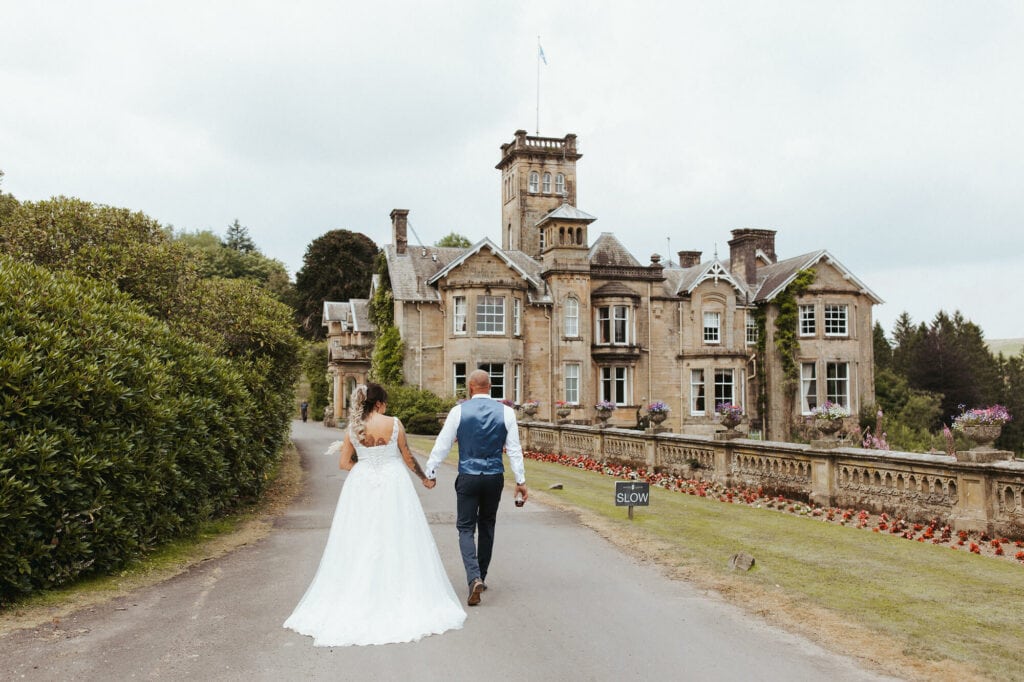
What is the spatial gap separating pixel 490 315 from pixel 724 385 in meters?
13.3

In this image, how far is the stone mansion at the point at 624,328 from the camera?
4106 centimetres

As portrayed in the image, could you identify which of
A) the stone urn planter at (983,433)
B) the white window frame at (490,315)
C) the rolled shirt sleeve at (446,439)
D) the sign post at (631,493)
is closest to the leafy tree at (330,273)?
the white window frame at (490,315)

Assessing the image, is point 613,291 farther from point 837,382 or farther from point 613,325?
point 837,382

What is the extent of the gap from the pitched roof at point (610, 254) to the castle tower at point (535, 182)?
18.9 feet

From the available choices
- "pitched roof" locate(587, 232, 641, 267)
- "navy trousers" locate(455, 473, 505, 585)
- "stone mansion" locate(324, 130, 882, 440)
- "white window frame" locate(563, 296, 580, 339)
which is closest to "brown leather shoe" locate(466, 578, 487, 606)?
"navy trousers" locate(455, 473, 505, 585)

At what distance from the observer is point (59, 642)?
6.50 m

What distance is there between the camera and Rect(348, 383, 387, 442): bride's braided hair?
298 inches

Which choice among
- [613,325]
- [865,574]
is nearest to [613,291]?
[613,325]

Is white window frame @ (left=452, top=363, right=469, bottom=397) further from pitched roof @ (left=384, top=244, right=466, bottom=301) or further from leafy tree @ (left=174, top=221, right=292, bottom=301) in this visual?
leafy tree @ (left=174, top=221, right=292, bottom=301)

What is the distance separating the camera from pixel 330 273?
68.1 metres

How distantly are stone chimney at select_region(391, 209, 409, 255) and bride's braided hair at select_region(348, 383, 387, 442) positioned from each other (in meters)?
36.7

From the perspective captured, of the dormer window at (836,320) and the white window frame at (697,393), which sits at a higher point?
the dormer window at (836,320)

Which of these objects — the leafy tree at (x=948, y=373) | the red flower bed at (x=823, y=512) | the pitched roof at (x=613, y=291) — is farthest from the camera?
the leafy tree at (x=948, y=373)

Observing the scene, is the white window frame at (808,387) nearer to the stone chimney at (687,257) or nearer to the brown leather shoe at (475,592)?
the stone chimney at (687,257)
